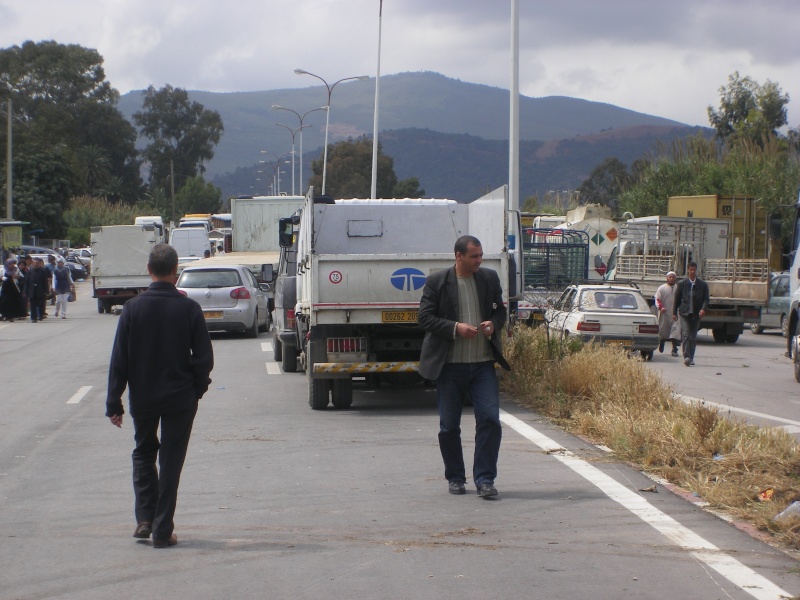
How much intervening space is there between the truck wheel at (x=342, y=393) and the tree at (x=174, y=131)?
112 meters

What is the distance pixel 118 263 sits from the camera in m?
35.0

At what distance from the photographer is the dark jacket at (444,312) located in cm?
788

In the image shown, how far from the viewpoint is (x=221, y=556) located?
6207 mm

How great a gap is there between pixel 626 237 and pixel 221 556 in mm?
26157

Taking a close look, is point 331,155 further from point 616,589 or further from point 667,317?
point 616,589

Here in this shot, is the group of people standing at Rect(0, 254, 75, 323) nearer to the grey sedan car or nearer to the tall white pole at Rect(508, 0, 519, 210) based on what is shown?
the grey sedan car

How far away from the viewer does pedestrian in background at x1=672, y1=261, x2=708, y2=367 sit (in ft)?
64.9

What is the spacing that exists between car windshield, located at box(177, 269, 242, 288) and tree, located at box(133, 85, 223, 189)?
3924 inches

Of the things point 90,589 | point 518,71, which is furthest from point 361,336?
point 518,71

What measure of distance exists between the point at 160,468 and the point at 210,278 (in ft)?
60.7

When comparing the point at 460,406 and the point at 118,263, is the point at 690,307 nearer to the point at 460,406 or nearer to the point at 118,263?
the point at 460,406

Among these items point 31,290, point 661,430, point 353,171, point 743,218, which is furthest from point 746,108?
point 661,430

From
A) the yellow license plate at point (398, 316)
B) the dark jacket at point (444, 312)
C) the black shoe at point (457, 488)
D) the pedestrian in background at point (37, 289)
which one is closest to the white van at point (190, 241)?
the pedestrian in background at point (37, 289)

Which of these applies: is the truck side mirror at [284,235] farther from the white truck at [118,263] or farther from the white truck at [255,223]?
the white truck at [255,223]
